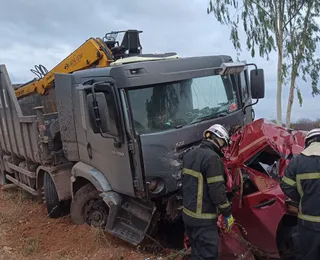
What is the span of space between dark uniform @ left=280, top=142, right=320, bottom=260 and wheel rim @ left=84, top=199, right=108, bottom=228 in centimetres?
247

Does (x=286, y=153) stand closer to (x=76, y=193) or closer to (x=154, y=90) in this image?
Result: (x=154, y=90)

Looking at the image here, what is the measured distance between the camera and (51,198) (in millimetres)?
6211

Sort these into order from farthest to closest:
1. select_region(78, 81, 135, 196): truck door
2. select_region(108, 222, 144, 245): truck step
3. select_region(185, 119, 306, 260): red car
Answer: select_region(108, 222, 144, 245): truck step → select_region(78, 81, 135, 196): truck door → select_region(185, 119, 306, 260): red car

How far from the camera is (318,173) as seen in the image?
11.1 ft

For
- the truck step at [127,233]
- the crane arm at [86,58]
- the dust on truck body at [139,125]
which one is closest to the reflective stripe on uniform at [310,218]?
the dust on truck body at [139,125]

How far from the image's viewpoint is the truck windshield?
14.3ft

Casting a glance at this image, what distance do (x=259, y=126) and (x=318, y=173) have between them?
1173mm

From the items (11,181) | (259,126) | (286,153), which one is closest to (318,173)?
(286,153)

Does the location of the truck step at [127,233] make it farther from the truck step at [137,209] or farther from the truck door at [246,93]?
the truck door at [246,93]

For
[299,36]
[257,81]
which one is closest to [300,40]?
[299,36]

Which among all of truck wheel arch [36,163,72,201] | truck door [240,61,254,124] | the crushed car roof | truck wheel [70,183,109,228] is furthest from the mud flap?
truck door [240,61,254,124]

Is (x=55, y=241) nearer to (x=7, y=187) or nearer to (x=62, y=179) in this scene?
(x=62, y=179)

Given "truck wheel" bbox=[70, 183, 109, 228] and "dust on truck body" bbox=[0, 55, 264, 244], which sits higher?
"dust on truck body" bbox=[0, 55, 264, 244]

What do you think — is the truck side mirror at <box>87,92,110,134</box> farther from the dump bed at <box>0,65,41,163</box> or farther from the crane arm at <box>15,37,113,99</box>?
the dump bed at <box>0,65,41,163</box>
